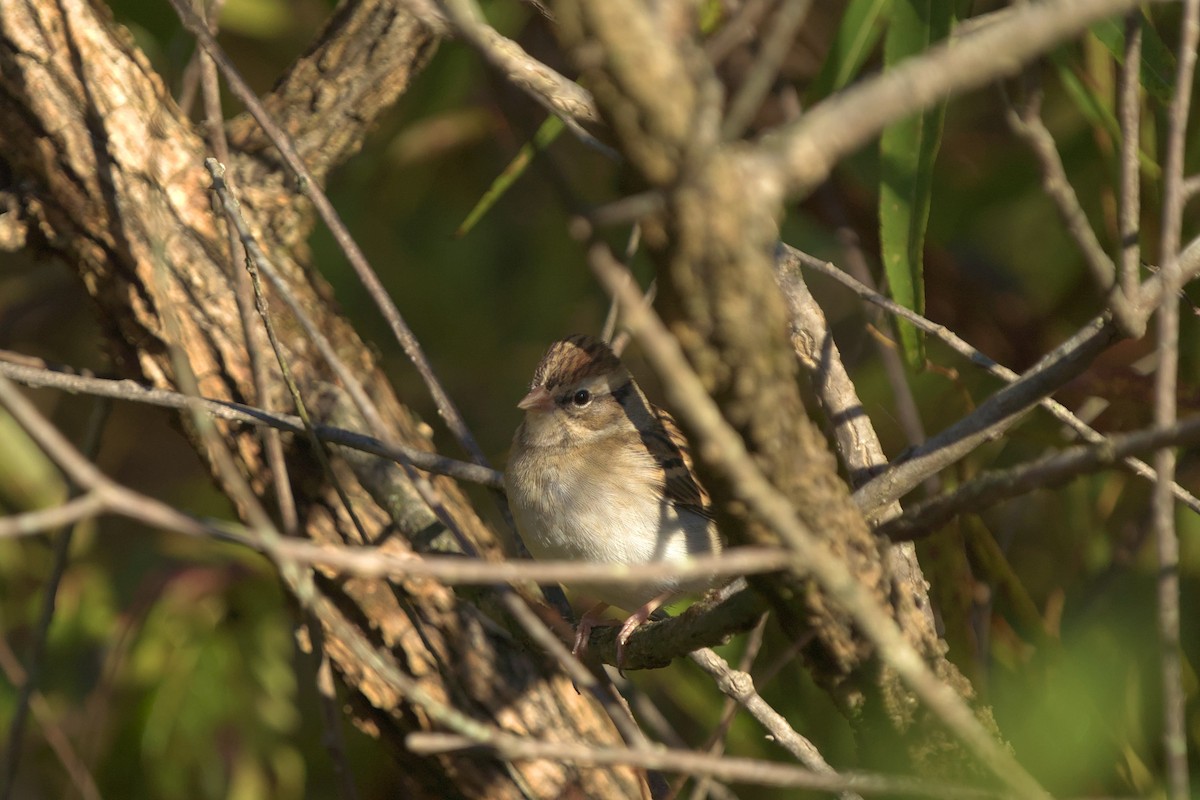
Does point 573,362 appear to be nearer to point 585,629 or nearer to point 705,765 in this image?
point 585,629

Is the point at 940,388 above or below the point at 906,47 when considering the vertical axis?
below

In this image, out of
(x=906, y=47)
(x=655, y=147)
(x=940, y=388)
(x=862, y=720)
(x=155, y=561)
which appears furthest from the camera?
(x=155, y=561)

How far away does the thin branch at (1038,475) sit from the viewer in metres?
1.32

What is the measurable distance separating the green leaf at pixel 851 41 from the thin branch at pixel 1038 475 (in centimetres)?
184

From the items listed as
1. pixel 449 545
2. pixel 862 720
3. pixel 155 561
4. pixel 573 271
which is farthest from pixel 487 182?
pixel 862 720

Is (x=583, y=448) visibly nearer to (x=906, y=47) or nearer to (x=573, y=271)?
(x=906, y=47)

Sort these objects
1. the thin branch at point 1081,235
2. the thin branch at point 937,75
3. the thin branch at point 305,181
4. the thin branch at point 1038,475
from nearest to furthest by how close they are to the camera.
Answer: the thin branch at point 937,75 < the thin branch at point 1038,475 < the thin branch at point 1081,235 < the thin branch at point 305,181

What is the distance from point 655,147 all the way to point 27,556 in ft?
14.0

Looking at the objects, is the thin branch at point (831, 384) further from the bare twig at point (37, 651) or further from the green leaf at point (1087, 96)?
the bare twig at point (37, 651)

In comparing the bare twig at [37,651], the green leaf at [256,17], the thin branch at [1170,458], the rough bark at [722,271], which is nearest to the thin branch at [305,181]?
the bare twig at [37,651]

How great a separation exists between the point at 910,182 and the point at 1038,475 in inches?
55.6

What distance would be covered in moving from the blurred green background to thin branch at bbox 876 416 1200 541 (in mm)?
713

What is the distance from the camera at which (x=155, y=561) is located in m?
4.60

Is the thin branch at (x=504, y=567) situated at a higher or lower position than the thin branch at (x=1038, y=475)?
lower
